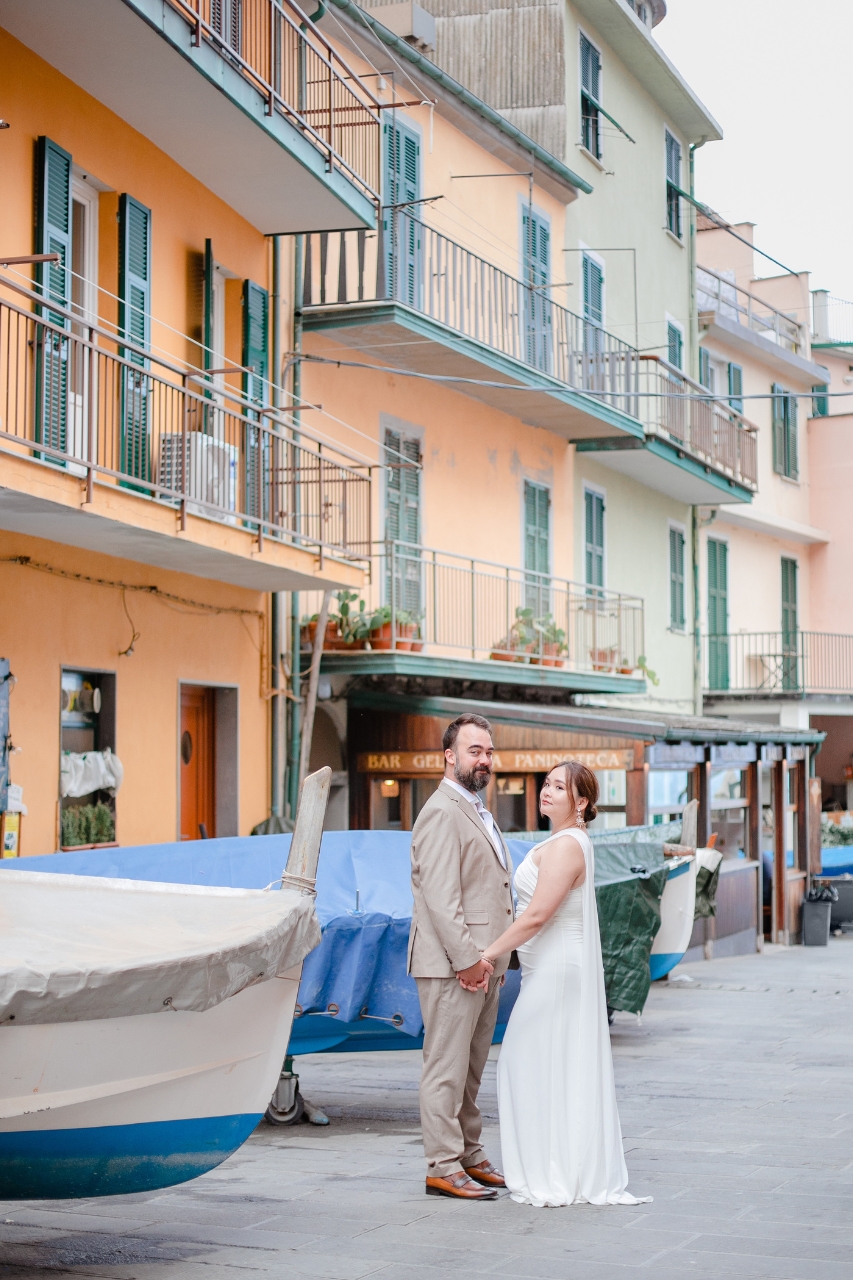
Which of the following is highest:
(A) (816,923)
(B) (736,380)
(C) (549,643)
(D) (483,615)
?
(B) (736,380)

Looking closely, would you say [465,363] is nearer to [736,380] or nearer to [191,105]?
[191,105]

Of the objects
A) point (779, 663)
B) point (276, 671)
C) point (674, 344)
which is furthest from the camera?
point (779, 663)

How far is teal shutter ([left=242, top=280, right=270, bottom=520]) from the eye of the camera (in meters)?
14.2

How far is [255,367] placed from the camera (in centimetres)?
1544

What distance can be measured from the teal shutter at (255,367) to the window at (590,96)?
9.30 m

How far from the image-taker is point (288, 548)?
551 inches

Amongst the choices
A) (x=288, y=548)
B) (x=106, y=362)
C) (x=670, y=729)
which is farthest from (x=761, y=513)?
(x=106, y=362)

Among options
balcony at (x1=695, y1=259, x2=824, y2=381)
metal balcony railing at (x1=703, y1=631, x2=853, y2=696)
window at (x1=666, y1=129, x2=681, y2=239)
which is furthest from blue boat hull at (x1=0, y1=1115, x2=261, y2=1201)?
balcony at (x1=695, y1=259, x2=824, y2=381)

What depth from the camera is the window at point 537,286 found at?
20.1 m

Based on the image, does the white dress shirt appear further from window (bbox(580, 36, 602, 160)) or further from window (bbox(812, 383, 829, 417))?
window (bbox(812, 383, 829, 417))

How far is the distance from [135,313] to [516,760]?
626 centimetres

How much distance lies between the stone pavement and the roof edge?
11235 mm

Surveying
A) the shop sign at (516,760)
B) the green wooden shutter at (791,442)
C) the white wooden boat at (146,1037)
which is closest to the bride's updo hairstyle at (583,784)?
the white wooden boat at (146,1037)

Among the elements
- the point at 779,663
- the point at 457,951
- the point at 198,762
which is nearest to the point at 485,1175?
the point at 457,951
